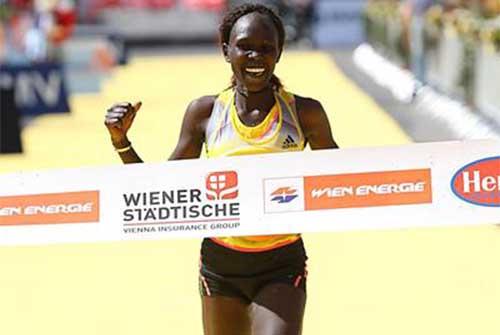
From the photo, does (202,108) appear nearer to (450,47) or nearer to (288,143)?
(288,143)

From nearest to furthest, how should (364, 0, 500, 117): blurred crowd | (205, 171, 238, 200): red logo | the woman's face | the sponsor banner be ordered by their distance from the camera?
the woman's face
(205, 171, 238, 200): red logo
(364, 0, 500, 117): blurred crowd
the sponsor banner

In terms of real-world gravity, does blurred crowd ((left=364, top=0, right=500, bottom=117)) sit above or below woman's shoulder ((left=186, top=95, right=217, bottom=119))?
above

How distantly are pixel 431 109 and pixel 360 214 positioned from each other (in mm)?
15080

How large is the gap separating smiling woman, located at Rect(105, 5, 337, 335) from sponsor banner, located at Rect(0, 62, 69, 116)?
1690cm

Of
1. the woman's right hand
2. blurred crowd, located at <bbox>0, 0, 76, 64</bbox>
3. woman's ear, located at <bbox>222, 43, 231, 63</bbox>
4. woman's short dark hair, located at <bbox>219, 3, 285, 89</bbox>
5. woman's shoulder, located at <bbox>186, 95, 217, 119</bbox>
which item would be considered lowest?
the woman's right hand

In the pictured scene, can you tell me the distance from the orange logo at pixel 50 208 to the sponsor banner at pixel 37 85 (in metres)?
16.6

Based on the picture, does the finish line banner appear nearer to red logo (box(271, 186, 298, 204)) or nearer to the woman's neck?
red logo (box(271, 186, 298, 204))

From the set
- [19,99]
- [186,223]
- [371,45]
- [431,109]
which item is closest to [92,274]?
[186,223]

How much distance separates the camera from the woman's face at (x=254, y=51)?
5.03 meters

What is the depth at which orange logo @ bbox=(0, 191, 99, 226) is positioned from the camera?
17.7 feet

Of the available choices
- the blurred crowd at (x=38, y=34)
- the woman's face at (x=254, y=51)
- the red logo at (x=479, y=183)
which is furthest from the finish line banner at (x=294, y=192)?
the blurred crowd at (x=38, y=34)

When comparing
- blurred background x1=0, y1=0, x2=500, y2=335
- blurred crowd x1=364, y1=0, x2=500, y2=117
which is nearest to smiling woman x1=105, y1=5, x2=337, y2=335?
blurred background x1=0, y1=0, x2=500, y2=335

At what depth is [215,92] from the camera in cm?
2422

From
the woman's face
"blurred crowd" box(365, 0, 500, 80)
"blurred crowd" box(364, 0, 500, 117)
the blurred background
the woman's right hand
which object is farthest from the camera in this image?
"blurred crowd" box(365, 0, 500, 80)
